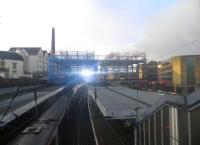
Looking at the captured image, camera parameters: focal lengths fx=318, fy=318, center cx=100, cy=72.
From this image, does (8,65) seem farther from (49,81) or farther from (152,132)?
(152,132)

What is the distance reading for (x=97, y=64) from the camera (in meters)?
44.1

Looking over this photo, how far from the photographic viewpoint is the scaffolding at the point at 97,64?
133ft

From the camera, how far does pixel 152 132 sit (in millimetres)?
10164

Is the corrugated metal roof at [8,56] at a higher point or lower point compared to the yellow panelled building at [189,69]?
higher

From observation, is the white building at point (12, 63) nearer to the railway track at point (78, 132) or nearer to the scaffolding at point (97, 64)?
the scaffolding at point (97, 64)

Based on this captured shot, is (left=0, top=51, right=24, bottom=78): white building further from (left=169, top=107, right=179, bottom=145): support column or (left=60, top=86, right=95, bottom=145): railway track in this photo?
(left=169, top=107, right=179, bottom=145): support column

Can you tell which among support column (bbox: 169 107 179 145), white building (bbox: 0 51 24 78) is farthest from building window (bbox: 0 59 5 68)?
support column (bbox: 169 107 179 145)

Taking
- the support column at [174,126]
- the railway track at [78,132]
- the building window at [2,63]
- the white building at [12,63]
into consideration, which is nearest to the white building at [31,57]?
the white building at [12,63]

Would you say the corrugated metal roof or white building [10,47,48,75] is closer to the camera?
the corrugated metal roof

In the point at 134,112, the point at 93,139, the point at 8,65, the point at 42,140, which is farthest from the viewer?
the point at 8,65

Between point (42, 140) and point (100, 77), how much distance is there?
35.0m

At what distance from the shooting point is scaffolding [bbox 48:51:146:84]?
40500 millimetres

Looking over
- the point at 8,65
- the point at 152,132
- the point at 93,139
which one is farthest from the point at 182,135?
the point at 8,65

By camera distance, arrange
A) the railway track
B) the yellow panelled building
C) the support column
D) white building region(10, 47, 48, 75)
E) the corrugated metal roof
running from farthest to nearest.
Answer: white building region(10, 47, 48, 75)
the corrugated metal roof
the railway track
the yellow panelled building
the support column
